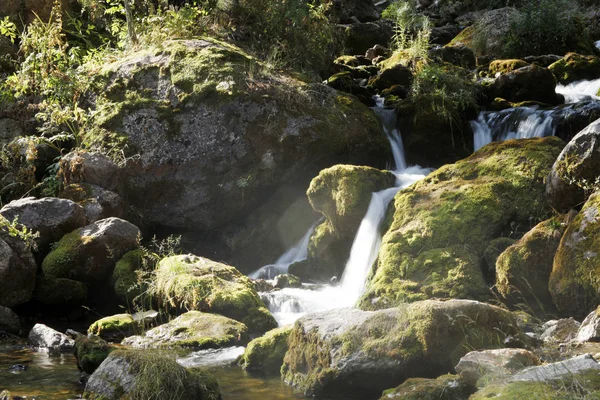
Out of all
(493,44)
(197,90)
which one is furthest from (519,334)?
(493,44)

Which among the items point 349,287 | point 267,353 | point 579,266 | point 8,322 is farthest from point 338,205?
point 8,322

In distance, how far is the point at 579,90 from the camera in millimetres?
13039

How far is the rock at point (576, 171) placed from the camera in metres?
6.69

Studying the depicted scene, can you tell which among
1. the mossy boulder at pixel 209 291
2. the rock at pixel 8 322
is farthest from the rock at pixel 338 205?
the rock at pixel 8 322

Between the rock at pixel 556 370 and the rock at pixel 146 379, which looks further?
the rock at pixel 146 379

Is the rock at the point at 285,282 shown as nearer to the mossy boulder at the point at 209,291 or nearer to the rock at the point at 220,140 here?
the mossy boulder at the point at 209,291

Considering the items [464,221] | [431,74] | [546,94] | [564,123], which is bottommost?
[464,221]

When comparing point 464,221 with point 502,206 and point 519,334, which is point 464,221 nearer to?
point 502,206

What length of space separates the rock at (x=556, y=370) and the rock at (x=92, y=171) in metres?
8.59

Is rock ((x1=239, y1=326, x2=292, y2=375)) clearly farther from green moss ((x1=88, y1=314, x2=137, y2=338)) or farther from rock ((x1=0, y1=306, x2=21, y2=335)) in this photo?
rock ((x1=0, y1=306, x2=21, y2=335))

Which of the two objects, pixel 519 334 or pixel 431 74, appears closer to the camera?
pixel 519 334

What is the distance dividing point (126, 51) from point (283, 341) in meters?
9.24

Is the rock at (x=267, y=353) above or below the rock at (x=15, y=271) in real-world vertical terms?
below

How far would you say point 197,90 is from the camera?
1152 cm
